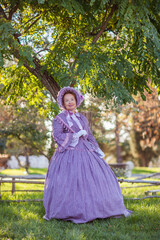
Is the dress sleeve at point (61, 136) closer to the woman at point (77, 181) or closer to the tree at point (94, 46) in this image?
the woman at point (77, 181)

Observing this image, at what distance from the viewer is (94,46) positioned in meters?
4.46

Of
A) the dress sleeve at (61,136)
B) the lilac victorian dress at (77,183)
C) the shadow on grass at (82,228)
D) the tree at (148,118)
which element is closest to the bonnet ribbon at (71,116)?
the lilac victorian dress at (77,183)

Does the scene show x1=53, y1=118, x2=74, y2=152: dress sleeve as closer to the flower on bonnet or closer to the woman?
the woman

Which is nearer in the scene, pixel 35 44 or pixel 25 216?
pixel 25 216

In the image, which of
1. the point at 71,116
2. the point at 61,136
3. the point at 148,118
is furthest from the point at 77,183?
the point at 148,118

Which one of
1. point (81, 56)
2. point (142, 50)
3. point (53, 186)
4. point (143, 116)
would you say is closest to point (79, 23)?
point (81, 56)

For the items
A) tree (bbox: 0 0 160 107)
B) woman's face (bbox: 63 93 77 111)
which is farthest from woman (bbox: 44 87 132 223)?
tree (bbox: 0 0 160 107)

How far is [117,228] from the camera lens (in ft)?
10.9

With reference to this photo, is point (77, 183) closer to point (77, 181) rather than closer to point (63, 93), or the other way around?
point (77, 181)

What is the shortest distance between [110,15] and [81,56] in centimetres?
94

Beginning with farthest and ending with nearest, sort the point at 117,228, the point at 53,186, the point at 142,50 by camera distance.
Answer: the point at 142,50
the point at 53,186
the point at 117,228

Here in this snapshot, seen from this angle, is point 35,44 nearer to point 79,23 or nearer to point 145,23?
point 79,23

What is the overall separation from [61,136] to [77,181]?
666 millimetres

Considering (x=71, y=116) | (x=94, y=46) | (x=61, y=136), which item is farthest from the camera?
(x=94, y=46)
